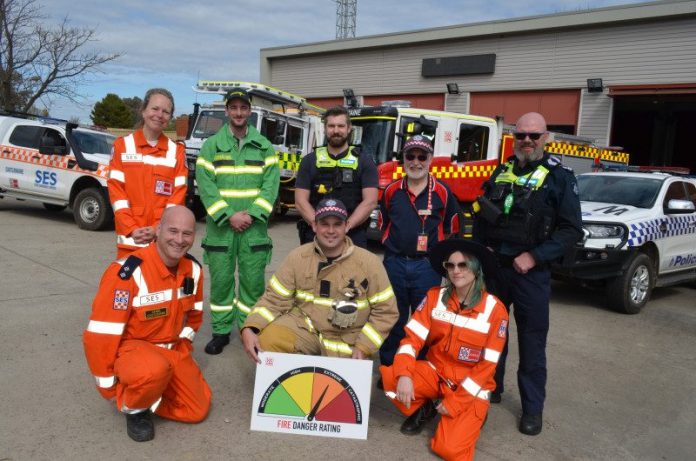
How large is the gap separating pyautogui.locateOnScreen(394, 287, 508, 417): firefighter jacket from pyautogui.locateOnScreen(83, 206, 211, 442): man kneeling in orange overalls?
4.10ft

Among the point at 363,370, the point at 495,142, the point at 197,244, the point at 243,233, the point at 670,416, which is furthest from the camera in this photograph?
the point at 495,142

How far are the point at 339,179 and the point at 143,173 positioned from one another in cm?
138

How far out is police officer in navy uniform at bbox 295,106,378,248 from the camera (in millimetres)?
4137

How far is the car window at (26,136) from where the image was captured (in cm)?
1056

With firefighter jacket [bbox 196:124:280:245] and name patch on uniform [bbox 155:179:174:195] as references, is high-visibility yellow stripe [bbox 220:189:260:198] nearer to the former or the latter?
firefighter jacket [bbox 196:124:280:245]

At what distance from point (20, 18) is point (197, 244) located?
1347 centimetres

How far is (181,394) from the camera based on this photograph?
3180 millimetres

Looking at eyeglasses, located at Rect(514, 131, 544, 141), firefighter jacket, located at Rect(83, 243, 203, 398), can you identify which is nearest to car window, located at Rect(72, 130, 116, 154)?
firefighter jacket, located at Rect(83, 243, 203, 398)

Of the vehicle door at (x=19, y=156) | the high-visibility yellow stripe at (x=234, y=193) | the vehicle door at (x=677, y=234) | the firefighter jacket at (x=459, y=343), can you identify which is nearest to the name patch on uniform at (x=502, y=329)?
the firefighter jacket at (x=459, y=343)

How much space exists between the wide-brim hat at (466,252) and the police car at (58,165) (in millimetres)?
7933

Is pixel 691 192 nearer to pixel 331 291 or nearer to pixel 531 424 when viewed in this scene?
pixel 531 424

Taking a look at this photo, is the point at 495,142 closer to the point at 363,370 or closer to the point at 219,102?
the point at 219,102

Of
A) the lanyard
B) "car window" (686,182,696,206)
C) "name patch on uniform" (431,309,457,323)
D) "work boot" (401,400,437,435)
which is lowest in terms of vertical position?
"work boot" (401,400,437,435)

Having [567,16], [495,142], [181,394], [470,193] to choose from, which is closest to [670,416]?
[181,394]
